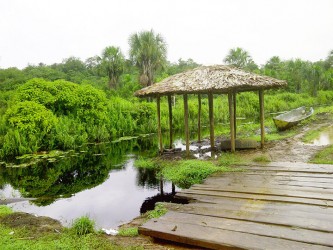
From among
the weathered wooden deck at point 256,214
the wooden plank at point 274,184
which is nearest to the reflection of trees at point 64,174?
the wooden plank at point 274,184

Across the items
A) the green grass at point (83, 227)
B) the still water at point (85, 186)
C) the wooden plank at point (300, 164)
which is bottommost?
the still water at point (85, 186)

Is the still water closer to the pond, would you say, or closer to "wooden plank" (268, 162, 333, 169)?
the pond

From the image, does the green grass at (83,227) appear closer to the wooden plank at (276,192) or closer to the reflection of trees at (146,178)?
the wooden plank at (276,192)

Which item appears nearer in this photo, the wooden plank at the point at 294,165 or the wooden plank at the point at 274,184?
the wooden plank at the point at 274,184

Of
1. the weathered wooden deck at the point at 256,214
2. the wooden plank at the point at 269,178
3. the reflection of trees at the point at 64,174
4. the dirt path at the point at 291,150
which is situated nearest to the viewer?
the weathered wooden deck at the point at 256,214

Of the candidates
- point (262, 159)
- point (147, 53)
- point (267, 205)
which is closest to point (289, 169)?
point (262, 159)

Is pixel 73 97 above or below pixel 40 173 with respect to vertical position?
above

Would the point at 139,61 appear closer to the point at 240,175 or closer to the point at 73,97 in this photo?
the point at 73,97

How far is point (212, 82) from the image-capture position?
9.13 meters

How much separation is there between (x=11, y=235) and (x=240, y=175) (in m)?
4.76

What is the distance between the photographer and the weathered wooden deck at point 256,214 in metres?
3.69

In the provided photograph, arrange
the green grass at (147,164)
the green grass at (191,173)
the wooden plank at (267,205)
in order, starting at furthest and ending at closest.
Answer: the green grass at (147,164) → the green grass at (191,173) → the wooden plank at (267,205)

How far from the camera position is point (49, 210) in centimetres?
698

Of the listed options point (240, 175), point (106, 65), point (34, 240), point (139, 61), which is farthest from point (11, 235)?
point (106, 65)
